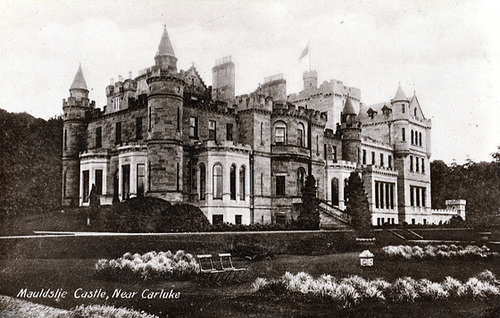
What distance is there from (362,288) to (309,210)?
34.7 feet

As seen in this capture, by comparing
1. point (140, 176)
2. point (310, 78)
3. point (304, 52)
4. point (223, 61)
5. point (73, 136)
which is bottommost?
point (140, 176)

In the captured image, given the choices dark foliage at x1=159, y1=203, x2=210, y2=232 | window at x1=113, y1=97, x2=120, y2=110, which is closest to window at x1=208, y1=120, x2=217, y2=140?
window at x1=113, y1=97, x2=120, y2=110

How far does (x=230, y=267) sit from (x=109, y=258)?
3.09 metres

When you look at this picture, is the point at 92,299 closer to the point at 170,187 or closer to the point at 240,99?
the point at 170,187

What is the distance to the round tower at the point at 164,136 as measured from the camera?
22.4m

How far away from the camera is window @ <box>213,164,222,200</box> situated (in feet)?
80.1

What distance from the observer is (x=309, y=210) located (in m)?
→ 23.5

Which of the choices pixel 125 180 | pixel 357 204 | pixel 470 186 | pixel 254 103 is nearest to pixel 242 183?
pixel 254 103

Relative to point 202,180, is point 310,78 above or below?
above

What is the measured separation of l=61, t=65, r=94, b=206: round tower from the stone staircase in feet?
44.6

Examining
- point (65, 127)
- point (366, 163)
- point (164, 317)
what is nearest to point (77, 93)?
point (65, 127)

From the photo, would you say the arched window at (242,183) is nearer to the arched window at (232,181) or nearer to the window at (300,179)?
the arched window at (232,181)

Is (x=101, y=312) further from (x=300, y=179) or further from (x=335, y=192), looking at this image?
(x=335, y=192)

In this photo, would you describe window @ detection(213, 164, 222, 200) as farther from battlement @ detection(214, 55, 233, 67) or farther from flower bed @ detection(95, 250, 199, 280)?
flower bed @ detection(95, 250, 199, 280)
